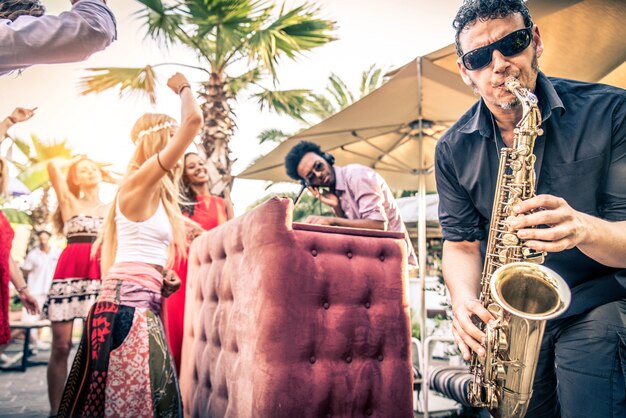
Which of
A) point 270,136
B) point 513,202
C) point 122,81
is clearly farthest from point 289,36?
point 270,136

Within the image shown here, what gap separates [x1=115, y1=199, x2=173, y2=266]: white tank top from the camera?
2025mm

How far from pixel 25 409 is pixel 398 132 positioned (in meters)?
4.87

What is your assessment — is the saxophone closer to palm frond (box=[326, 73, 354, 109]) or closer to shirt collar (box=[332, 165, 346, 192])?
shirt collar (box=[332, 165, 346, 192])

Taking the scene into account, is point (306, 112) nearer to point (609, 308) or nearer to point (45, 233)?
point (45, 233)

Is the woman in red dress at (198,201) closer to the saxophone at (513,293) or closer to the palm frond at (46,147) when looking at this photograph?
the saxophone at (513,293)

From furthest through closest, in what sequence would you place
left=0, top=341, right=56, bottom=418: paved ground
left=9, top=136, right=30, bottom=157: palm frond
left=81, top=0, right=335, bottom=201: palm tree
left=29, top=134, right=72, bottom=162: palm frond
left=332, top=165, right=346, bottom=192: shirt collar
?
left=29, top=134, right=72, bottom=162: palm frond < left=9, top=136, right=30, bottom=157: palm frond < left=81, top=0, right=335, bottom=201: palm tree < left=0, top=341, right=56, bottom=418: paved ground < left=332, top=165, right=346, bottom=192: shirt collar

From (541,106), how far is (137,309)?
5.96 feet

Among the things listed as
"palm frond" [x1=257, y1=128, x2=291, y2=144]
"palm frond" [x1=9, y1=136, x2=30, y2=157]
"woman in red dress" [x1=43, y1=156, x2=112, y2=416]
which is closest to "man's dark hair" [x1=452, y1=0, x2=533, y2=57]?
"woman in red dress" [x1=43, y1=156, x2=112, y2=416]

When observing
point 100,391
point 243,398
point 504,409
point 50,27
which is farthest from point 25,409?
point 504,409

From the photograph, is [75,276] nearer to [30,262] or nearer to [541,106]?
[541,106]

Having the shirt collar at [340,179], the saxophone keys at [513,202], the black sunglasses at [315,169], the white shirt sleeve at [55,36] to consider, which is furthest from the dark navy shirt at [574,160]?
the black sunglasses at [315,169]

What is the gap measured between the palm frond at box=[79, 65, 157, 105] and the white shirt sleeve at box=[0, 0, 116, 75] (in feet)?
19.3

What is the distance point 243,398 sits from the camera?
177 cm

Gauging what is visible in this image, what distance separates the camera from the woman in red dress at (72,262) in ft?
11.7
